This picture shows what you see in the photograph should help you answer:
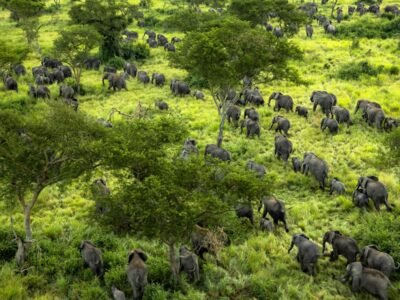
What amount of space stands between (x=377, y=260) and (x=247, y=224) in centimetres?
522

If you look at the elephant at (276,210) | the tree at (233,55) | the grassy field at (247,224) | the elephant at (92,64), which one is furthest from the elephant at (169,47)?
the elephant at (276,210)

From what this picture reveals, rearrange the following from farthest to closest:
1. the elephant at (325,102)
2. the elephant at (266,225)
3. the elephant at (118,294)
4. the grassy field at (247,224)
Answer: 1. the elephant at (325,102)
2. the elephant at (266,225)
3. the grassy field at (247,224)
4. the elephant at (118,294)

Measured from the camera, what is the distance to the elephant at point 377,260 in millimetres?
13031

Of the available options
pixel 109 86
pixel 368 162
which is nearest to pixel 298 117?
pixel 368 162

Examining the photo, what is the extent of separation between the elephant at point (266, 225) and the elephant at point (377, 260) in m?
3.77

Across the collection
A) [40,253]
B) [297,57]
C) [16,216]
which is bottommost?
[16,216]

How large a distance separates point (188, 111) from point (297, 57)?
10.7 meters

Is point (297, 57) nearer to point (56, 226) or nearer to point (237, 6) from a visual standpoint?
point (56, 226)

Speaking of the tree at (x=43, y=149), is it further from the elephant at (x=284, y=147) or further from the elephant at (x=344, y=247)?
the elephant at (x=284, y=147)

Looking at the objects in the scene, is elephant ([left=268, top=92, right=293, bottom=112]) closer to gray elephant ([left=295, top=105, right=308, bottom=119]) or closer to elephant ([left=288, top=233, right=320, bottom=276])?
gray elephant ([left=295, top=105, right=308, bottom=119])

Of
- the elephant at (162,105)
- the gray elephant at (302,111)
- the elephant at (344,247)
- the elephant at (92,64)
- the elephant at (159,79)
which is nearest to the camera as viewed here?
the elephant at (344,247)

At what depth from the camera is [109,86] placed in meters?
36.6

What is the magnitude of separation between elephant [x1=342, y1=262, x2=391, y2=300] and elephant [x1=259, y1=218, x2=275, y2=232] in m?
3.77

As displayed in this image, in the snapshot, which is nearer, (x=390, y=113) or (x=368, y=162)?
(x=368, y=162)
